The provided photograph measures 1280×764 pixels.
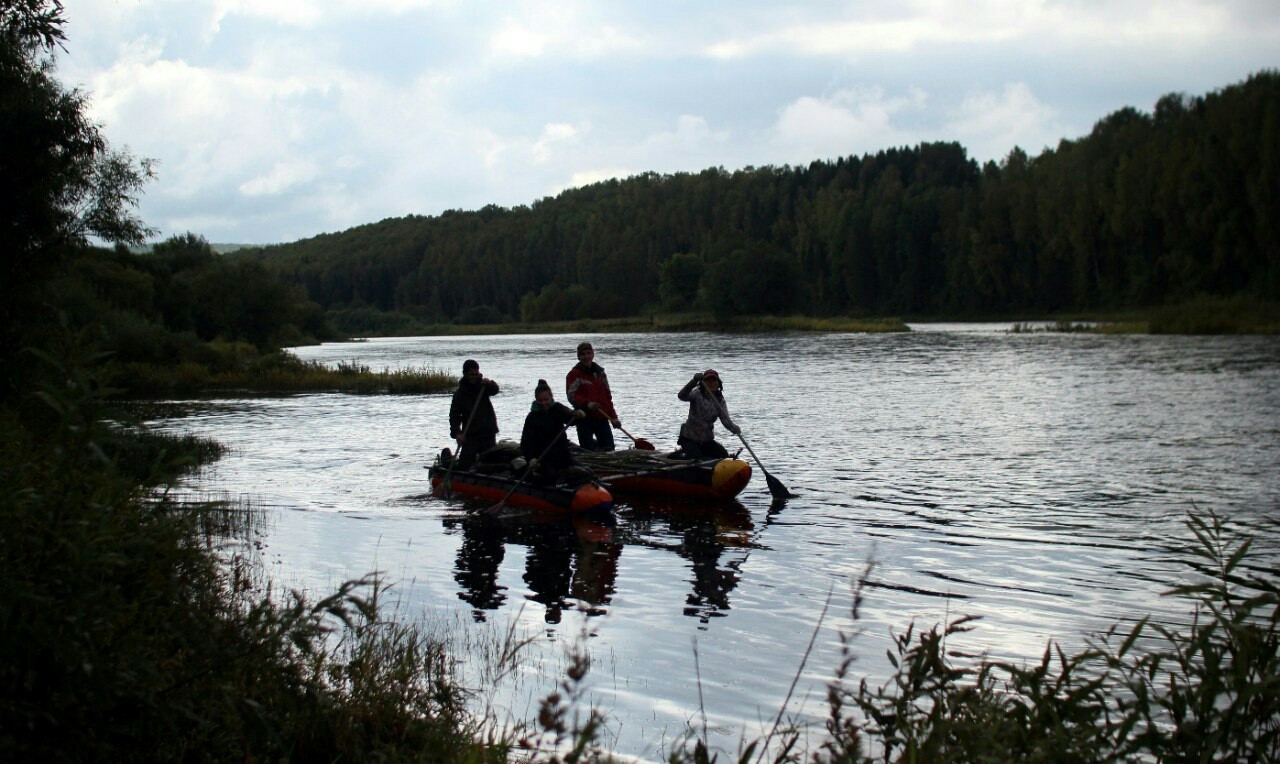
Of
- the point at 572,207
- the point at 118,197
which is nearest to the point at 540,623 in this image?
the point at 118,197

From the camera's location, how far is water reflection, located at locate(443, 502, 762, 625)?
32.3ft

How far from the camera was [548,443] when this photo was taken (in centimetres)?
1398

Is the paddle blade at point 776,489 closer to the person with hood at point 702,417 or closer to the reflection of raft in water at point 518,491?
the person with hood at point 702,417

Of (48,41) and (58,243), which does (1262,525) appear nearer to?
(48,41)

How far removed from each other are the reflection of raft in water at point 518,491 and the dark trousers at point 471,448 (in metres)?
0.22

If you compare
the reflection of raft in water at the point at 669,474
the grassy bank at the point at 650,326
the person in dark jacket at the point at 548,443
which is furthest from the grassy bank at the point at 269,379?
the grassy bank at the point at 650,326

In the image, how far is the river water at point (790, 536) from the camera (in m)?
7.83

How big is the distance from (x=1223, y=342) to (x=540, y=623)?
51.3 m

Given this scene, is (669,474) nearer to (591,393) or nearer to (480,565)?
(591,393)

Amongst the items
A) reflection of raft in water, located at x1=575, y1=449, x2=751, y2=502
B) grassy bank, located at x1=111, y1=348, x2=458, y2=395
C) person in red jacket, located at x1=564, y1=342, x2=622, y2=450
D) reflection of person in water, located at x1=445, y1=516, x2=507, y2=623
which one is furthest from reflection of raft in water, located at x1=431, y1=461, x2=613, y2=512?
grassy bank, located at x1=111, y1=348, x2=458, y2=395

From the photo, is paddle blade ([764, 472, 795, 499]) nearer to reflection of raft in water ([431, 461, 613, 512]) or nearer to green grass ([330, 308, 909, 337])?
reflection of raft in water ([431, 461, 613, 512])

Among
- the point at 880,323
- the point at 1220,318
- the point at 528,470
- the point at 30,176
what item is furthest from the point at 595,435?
the point at 880,323

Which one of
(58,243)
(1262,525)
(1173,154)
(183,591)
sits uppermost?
(1173,154)

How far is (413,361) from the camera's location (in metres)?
64.1
